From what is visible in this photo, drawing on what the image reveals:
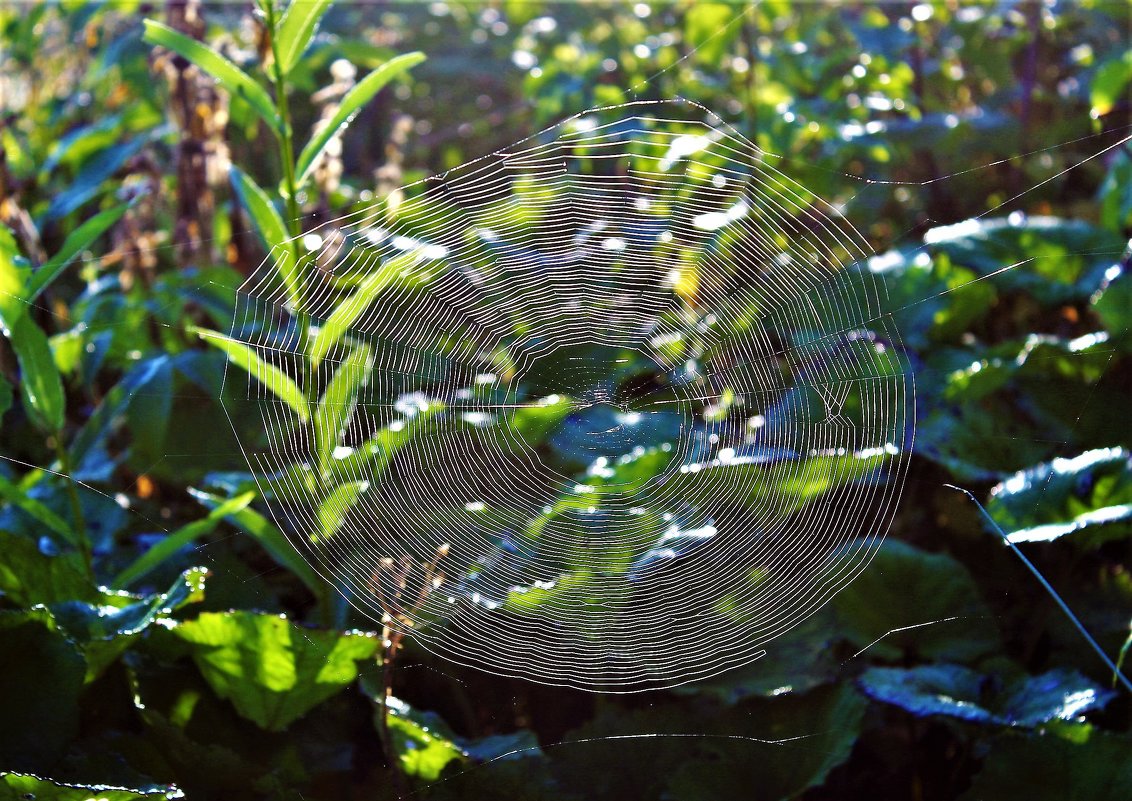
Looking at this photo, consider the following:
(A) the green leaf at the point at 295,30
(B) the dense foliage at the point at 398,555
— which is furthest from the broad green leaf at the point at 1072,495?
(A) the green leaf at the point at 295,30

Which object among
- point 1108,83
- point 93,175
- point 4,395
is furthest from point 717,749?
point 93,175

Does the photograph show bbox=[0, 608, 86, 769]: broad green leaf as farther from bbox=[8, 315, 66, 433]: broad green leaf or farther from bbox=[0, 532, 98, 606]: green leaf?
bbox=[8, 315, 66, 433]: broad green leaf

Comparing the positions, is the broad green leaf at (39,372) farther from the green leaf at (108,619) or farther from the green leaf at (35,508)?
the green leaf at (108,619)

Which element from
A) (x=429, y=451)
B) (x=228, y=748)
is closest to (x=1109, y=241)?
(x=429, y=451)

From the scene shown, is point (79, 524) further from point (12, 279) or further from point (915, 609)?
point (915, 609)

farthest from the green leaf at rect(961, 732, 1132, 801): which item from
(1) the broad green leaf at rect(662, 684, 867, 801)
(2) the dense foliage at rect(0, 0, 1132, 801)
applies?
(1) the broad green leaf at rect(662, 684, 867, 801)

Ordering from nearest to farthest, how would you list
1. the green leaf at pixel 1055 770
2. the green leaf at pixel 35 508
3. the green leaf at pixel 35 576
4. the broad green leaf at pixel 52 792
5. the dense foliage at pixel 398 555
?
1. the broad green leaf at pixel 52 792
2. the green leaf at pixel 1055 770
3. the dense foliage at pixel 398 555
4. the green leaf at pixel 35 576
5. the green leaf at pixel 35 508

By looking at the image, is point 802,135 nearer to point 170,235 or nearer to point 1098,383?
point 1098,383
